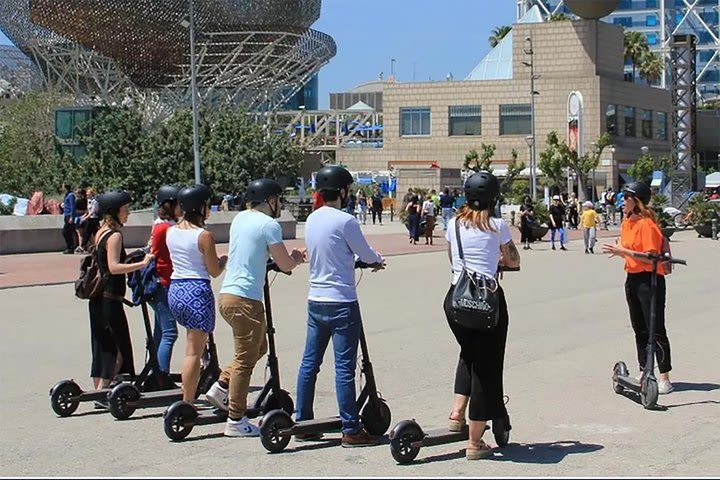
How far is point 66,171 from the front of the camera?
49969 mm

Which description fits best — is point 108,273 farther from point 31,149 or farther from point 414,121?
point 414,121

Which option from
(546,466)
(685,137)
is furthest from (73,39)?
(546,466)

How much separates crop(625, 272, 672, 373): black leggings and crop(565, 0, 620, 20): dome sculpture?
74.7 m

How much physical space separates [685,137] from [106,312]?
5309 centimetres

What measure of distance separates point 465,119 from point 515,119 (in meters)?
3.67

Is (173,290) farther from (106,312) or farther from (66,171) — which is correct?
(66,171)

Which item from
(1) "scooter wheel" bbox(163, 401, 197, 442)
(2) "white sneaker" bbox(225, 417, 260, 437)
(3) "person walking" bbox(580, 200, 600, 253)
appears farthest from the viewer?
(3) "person walking" bbox(580, 200, 600, 253)

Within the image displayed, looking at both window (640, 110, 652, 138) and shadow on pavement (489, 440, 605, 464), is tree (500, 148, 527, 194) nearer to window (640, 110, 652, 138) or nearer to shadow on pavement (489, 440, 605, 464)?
window (640, 110, 652, 138)

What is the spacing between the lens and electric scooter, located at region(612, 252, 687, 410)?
8.71m

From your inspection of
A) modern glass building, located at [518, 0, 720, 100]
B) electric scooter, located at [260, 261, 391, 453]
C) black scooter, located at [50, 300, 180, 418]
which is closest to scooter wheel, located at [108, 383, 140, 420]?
black scooter, located at [50, 300, 180, 418]

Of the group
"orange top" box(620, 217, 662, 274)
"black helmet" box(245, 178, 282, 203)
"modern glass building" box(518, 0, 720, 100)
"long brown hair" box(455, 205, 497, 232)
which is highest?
"modern glass building" box(518, 0, 720, 100)

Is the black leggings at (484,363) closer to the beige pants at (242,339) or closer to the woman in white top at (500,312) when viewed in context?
the woman in white top at (500,312)

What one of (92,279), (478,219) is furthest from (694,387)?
(92,279)

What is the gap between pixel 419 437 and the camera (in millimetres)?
7047
